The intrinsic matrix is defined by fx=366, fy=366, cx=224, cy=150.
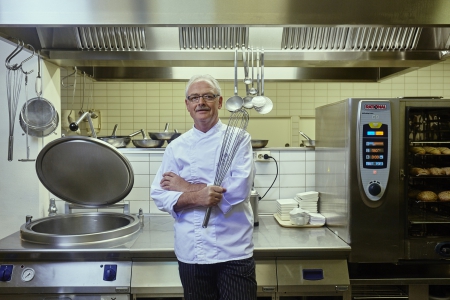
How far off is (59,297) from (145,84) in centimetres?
387

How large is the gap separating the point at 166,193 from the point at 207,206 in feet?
0.67

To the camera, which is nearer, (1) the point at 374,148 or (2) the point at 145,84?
(1) the point at 374,148

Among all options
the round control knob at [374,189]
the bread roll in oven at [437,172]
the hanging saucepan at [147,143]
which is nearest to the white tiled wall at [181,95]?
the hanging saucepan at [147,143]

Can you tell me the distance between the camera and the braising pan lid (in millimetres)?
2104

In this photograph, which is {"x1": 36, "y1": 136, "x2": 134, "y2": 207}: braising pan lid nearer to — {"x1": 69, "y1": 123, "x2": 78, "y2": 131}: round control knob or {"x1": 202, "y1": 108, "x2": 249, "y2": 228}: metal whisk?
{"x1": 69, "y1": 123, "x2": 78, "y2": 131}: round control knob

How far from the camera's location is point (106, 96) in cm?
529

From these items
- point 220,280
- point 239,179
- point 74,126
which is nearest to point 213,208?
point 239,179

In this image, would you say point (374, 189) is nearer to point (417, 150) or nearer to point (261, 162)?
point (417, 150)

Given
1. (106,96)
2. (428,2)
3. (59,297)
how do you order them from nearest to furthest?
(428,2), (59,297), (106,96)

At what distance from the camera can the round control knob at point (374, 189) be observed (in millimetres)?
1971

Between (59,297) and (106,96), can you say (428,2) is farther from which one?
(106,96)

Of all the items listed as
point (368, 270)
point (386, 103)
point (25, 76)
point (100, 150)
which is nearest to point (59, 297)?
point (100, 150)

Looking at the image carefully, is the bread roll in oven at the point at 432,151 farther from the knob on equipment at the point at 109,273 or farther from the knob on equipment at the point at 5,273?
the knob on equipment at the point at 5,273

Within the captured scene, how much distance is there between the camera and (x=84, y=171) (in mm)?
2191
